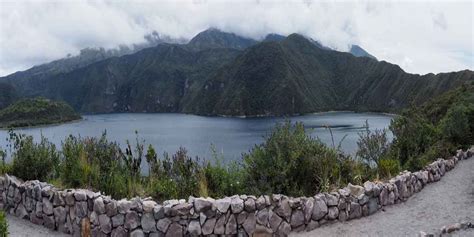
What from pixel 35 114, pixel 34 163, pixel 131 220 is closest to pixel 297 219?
pixel 131 220

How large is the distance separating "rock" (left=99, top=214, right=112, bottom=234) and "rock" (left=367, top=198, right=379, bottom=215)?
18.4ft

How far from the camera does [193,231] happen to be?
8391 mm

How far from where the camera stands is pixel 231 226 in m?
8.48

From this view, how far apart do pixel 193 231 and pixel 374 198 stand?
4286 millimetres

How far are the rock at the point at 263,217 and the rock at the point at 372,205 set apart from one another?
2682mm

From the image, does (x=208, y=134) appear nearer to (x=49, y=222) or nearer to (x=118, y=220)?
(x=49, y=222)

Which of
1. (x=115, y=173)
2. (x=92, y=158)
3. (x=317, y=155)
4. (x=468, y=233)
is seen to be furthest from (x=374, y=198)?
(x=92, y=158)

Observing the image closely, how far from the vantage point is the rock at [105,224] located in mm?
8828

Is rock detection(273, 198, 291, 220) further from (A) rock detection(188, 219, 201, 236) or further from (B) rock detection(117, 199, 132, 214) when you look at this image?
(B) rock detection(117, 199, 132, 214)

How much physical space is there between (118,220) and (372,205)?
5555 mm

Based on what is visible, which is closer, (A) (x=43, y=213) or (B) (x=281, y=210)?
(B) (x=281, y=210)

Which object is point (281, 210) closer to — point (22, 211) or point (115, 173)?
point (115, 173)

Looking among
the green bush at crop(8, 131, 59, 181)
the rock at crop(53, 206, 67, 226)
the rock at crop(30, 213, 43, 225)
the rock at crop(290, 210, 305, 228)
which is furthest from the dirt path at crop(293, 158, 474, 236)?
the green bush at crop(8, 131, 59, 181)

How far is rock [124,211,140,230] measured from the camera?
8.60 meters
